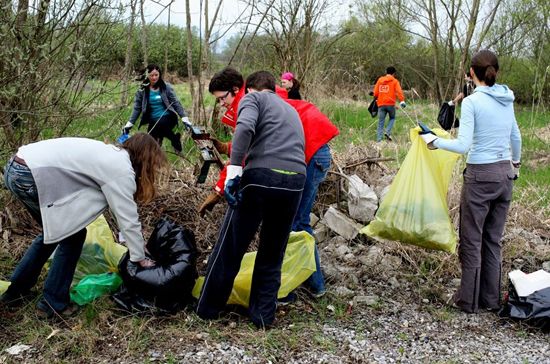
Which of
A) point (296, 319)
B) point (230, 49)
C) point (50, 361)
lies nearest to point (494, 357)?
point (296, 319)

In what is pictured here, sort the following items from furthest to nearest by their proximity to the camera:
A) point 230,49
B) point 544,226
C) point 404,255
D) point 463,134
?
point 230,49 → point 544,226 → point 404,255 → point 463,134

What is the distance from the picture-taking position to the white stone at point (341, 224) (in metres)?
4.49

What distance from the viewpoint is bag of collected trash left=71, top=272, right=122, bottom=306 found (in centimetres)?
332

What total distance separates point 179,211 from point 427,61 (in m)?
16.5

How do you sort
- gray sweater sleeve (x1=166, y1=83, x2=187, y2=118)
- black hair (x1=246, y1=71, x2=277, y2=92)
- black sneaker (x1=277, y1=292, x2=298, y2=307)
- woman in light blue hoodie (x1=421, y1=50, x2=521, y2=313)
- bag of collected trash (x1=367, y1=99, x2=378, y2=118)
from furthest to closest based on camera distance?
bag of collected trash (x1=367, y1=99, x2=378, y2=118), gray sweater sleeve (x1=166, y1=83, x2=187, y2=118), black sneaker (x1=277, y1=292, x2=298, y2=307), woman in light blue hoodie (x1=421, y1=50, x2=521, y2=313), black hair (x1=246, y1=71, x2=277, y2=92)

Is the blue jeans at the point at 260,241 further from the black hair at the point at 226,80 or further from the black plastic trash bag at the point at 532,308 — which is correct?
the black plastic trash bag at the point at 532,308

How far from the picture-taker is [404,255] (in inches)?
168

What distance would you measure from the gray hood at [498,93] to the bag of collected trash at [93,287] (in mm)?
2468

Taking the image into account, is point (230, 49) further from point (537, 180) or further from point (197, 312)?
point (197, 312)

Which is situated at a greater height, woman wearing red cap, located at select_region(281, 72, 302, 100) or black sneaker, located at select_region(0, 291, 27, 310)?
woman wearing red cap, located at select_region(281, 72, 302, 100)

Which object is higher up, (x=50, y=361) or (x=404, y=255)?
(x=404, y=255)

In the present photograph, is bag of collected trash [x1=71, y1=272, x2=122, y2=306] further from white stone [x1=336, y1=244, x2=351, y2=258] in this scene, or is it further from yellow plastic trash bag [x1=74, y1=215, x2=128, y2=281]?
white stone [x1=336, y1=244, x2=351, y2=258]

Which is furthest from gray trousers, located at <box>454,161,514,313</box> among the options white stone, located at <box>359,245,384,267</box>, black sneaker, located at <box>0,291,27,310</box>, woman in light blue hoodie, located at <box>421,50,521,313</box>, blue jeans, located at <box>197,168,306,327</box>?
black sneaker, located at <box>0,291,27,310</box>

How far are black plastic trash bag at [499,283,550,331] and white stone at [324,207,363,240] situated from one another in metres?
1.34
